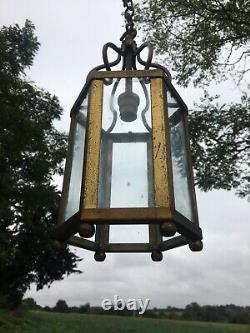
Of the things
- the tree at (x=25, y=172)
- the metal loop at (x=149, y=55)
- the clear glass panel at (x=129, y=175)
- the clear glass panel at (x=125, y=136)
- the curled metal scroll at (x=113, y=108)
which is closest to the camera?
the clear glass panel at (x=129, y=175)

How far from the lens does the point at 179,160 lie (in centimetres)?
153

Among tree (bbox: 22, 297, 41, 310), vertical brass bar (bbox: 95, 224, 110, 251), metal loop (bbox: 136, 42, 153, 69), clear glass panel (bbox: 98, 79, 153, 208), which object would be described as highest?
tree (bbox: 22, 297, 41, 310)

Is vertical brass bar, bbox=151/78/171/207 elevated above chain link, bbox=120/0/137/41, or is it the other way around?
chain link, bbox=120/0/137/41

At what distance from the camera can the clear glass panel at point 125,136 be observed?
138 centimetres

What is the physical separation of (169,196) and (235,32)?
20.8 ft

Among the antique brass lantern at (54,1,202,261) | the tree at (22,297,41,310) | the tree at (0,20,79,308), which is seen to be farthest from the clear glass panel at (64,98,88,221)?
the tree at (22,297,41,310)

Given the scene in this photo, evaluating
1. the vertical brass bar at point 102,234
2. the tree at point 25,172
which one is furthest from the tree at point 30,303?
the vertical brass bar at point 102,234

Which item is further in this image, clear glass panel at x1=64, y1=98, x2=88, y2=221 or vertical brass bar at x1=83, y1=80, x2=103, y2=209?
clear glass panel at x1=64, y1=98, x2=88, y2=221

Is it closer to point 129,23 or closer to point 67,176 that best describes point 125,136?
point 67,176

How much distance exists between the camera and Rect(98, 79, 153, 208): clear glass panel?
1377mm

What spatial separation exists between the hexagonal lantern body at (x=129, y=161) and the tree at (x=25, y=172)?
5.89 metres

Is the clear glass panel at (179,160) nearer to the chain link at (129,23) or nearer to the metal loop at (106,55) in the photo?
the metal loop at (106,55)

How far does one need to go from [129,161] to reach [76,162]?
224mm

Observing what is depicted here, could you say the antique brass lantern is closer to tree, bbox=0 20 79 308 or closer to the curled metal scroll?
the curled metal scroll
